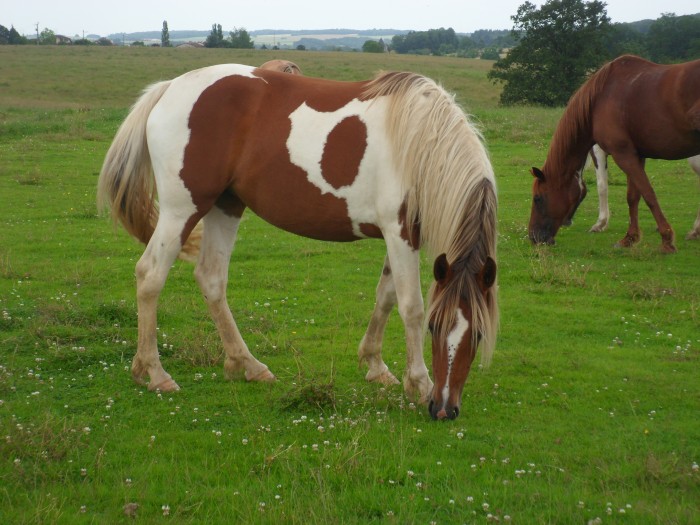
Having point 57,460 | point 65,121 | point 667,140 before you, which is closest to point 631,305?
point 667,140

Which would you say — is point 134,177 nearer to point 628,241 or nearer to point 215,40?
point 628,241

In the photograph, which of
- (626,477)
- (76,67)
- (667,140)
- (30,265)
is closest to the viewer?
(626,477)

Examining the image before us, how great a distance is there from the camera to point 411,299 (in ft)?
17.7

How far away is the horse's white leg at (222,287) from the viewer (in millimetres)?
6145

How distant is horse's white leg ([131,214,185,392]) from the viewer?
231 inches

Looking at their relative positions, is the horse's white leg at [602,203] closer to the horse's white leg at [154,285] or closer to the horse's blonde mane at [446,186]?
the horse's blonde mane at [446,186]

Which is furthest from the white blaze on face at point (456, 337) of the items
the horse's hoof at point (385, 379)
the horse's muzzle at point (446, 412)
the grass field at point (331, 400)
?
the horse's hoof at point (385, 379)

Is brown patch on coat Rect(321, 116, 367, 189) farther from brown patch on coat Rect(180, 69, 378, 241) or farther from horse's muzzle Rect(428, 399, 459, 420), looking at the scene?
horse's muzzle Rect(428, 399, 459, 420)

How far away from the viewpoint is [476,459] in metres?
4.64

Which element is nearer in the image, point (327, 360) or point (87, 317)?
point (327, 360)

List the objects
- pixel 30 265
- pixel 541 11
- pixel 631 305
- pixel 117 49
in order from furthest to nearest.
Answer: pixel 117 49 < pixel 541 11 < pixel 30 265 < pixel 631 305

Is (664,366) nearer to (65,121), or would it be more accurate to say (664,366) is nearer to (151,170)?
(151,170)

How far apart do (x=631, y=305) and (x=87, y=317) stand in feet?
19.2

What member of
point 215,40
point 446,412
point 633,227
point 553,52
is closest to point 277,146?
point 446,412
